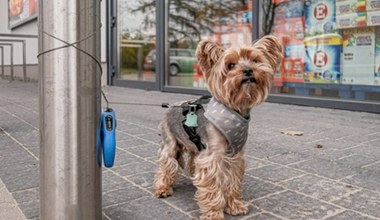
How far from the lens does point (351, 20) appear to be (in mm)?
7168

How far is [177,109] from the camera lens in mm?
3008

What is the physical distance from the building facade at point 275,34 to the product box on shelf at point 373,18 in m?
0.02

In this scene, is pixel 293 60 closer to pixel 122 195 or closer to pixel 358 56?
pixel 358 56

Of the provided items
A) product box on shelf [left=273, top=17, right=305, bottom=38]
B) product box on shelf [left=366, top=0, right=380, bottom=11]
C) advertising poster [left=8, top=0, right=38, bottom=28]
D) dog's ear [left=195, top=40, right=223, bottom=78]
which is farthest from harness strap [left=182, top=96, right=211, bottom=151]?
advertising poster [left=8, top=0, right=38, bottom=28]

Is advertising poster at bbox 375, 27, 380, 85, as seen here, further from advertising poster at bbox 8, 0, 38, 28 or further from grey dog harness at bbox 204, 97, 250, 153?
advertising poster at bbox 8, 0, 38, 28

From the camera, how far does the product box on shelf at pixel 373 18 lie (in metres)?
6.82

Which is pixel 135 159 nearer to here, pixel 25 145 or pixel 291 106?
pixel 25 145

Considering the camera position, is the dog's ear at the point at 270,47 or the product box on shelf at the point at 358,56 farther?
the product box on shelf at the point at 358,56

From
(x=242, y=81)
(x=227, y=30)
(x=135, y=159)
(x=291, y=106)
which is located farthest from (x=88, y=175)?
(x=227, y=30)

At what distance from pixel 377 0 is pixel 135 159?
15.7 feet

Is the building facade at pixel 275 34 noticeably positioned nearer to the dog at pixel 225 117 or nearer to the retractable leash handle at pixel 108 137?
the dog at pixel 225 117

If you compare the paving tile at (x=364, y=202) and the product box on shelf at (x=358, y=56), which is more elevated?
the product box on shelf at (x=358, y=56)

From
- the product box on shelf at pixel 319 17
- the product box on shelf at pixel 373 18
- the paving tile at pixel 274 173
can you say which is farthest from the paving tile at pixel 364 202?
the product box on shelf at pixel 319 17

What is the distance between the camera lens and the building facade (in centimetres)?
701
